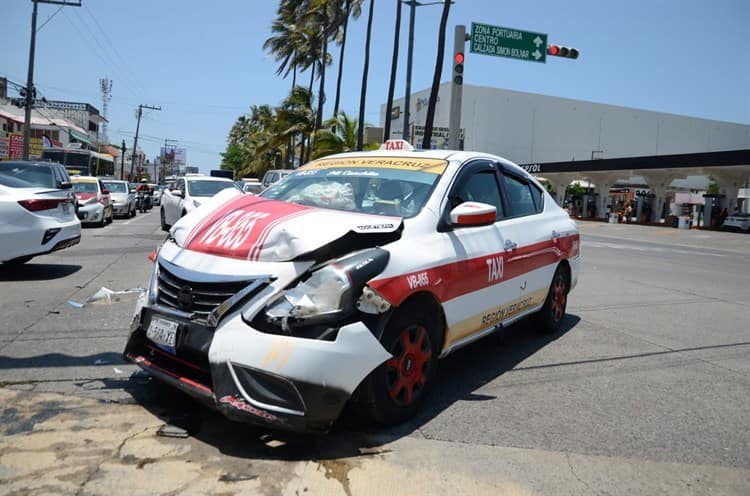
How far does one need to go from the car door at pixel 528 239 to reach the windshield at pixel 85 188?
16.5 metres

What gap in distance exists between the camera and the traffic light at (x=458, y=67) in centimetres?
1723

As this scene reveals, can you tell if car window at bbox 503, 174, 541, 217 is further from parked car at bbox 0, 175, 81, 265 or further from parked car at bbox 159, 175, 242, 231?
parked car at bbox 159, 175, 242, 231

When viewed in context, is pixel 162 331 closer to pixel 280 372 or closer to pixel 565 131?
pixel 280 372

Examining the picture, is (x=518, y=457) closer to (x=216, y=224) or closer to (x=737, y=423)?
(x=737, y=423)

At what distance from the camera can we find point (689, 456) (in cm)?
358

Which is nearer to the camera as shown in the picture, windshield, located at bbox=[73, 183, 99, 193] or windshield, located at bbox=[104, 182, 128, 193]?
windshield, located at bbox=[73, 183, 99, 193]

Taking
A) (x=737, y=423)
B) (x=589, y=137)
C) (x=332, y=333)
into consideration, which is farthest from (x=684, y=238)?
(x=589, y=137)

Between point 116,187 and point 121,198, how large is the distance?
130cm

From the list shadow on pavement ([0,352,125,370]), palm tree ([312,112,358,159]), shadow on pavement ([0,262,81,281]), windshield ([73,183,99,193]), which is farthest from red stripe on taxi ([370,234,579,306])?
palm tree ([312,112,358,159])

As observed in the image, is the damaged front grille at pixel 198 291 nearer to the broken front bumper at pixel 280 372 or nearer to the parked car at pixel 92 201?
the broken front bumper at pixel 280 372

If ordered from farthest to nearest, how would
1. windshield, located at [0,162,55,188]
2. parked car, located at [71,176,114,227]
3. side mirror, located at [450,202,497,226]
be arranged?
parked car, located at [71,176,114,227]
windshield, located at [0,162,55,188]
side mirror, located at [450,202,497,226]

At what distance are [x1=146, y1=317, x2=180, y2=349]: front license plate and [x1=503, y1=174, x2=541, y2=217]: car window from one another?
2970mm

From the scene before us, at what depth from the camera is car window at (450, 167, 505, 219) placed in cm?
458

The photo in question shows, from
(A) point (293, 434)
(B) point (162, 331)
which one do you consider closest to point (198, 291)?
(B) point (162, 331)
